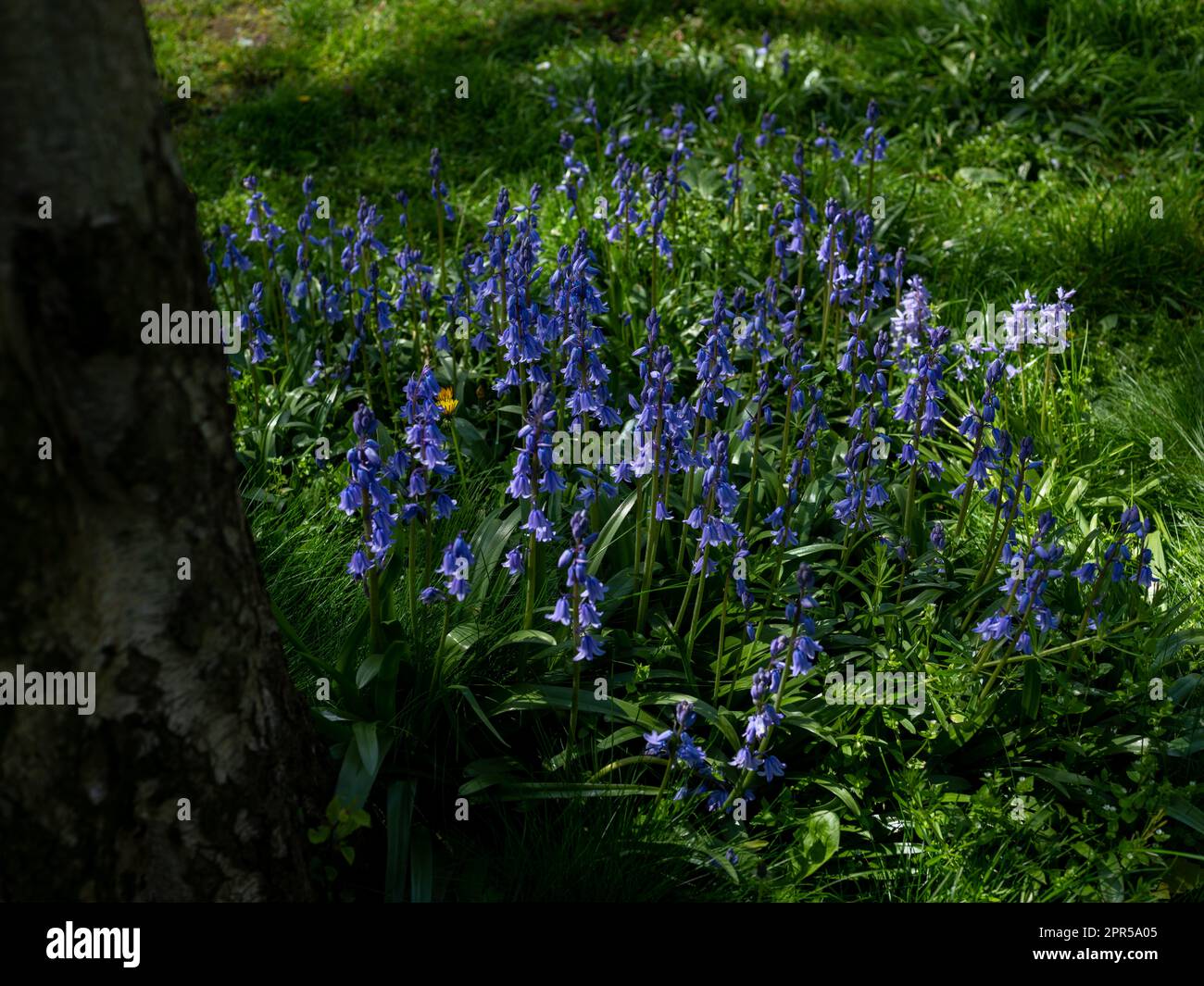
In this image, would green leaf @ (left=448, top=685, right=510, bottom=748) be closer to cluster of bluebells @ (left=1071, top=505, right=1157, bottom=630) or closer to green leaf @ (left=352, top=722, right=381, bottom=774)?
green leaf @ (left=352, top=722, right=381, bottom=774)

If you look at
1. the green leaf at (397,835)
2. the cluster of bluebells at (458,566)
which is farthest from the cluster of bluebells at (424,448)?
the green leaf at (397,835)

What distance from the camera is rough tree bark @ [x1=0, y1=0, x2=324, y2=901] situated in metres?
1.86

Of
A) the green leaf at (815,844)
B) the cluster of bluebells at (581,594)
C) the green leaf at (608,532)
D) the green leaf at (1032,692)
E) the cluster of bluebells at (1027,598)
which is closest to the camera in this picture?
the cluster of bluebells at (581,594)

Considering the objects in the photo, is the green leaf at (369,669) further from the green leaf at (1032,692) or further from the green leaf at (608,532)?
the green leaf at (1032,692)

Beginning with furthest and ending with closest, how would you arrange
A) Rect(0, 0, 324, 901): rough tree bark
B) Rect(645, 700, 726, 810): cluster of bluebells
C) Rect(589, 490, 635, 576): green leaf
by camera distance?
1. Rect(589, 490, 635, 576): green leaf
2. Rect(645, 700, 726, 810): cluster of bluebells
3. Rect(0, 0, 324, 901): rough tree bark

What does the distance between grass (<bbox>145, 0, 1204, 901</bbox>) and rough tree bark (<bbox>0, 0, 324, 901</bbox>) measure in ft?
2.51

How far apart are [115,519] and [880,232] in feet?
14.8

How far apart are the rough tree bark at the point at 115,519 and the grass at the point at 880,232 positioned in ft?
2.51

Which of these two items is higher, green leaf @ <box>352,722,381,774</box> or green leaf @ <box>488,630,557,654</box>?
green leaf @ <box>488,630,557,654</box>

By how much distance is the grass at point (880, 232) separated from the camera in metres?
2.98

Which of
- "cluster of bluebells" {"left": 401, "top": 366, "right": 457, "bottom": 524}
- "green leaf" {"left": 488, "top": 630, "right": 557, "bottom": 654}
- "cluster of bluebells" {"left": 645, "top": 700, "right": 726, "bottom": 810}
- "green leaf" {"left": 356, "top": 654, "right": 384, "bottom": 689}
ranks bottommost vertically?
"cluster of bluebells" {"left": 645, "top": 700, "right": 726, "bottom": 810}

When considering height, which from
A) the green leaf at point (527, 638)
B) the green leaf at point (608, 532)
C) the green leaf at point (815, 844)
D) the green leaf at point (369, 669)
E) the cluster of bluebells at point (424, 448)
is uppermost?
the cluster of bluebells at point (424, 448)

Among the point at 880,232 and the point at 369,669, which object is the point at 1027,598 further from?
the point at 880,232

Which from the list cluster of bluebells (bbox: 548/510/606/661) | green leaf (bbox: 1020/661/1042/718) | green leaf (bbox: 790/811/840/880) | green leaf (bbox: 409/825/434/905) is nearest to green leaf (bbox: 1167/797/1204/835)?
green leaf (bbox: 1020/661/1042/718)
